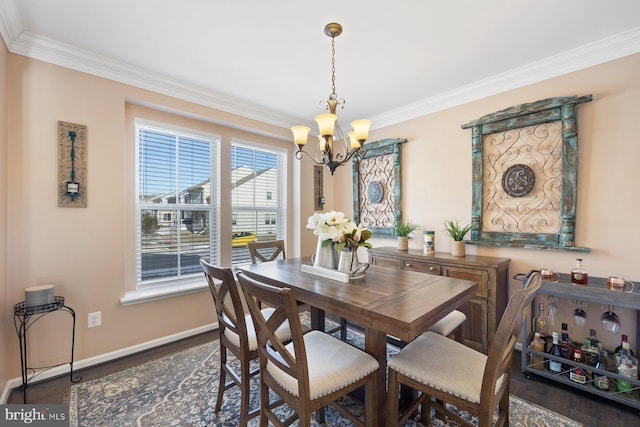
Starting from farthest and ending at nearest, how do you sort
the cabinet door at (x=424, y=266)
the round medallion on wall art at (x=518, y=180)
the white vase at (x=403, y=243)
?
the white vase at (x=403, y=243), the cabinet door at (x=424, y=266), the round medallion on wall art at (x=518, y=180)

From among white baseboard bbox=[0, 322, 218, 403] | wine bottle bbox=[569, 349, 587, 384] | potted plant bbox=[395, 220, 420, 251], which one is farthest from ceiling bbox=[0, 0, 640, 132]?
white baseboard bbox=[0, 322, 218, 403]

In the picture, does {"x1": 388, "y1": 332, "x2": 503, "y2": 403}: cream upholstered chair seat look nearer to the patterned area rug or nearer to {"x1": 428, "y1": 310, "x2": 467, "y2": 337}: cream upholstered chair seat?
{"x1": 428, "y1": 310, "x2": 467, "y2": 337}: cream upholstered chair seat

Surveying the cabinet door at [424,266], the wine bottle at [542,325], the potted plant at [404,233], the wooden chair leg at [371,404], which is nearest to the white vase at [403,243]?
the potted plant at [404,233]

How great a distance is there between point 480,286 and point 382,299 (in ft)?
4.97

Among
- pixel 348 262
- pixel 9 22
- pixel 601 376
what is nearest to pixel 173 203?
pixel 9 22

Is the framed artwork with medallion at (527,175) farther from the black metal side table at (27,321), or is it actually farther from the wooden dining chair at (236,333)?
the black metal side table at (27,321)

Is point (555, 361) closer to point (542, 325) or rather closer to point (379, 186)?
point (542, 325)

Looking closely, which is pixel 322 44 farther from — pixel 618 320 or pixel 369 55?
pixel 618 320

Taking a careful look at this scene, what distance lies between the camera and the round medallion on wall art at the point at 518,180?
8.30 feet

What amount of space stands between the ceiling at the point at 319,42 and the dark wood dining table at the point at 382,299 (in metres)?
1.82

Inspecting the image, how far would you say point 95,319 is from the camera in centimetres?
236

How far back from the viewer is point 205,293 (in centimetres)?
306

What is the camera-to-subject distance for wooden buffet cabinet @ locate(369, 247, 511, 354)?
2.42 metres

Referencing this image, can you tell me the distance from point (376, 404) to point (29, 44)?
348 cm
